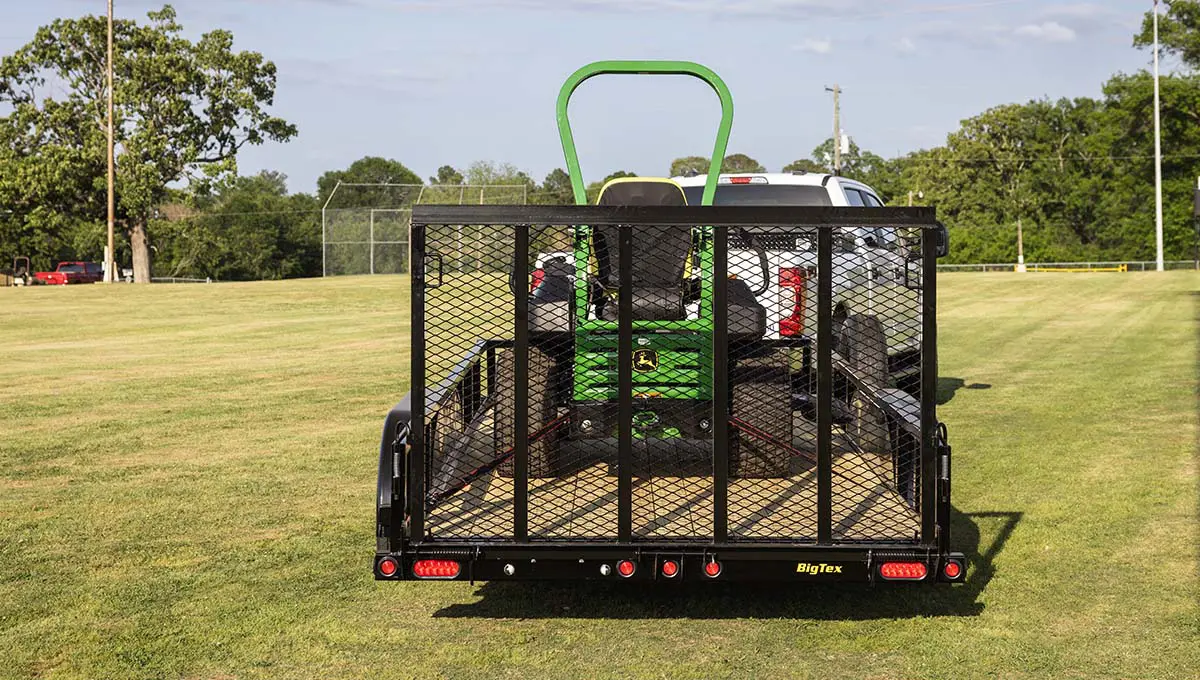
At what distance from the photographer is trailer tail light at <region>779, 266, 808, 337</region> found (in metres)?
6.25

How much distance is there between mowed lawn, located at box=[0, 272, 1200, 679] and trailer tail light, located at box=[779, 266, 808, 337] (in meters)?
1.22

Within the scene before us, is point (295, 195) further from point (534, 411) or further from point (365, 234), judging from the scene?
point (534, 411)

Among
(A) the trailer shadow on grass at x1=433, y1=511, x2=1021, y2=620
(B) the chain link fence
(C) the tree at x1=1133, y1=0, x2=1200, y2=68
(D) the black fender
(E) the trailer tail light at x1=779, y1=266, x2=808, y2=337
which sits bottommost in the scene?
(A) the trailer shadow on grass at x1=433, y1=511, x2=1021, y2=620

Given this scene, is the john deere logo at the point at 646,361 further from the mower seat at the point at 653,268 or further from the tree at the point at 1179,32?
the tree at the point at 1179,32

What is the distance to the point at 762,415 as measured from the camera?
20.9ft

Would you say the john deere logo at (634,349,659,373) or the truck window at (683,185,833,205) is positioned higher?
the truck window at (683,185,833,205)

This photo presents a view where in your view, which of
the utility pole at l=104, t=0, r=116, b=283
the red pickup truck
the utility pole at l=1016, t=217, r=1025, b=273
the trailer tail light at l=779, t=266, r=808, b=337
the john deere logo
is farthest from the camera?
the utility pole at l=1016, t=217, r=1025, b=273

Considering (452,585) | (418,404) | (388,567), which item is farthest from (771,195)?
(388,567)

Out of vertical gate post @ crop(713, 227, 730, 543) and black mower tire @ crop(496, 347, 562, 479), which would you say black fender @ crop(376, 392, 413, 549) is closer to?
black mower tire @ crop(496, 347, 562, 479)

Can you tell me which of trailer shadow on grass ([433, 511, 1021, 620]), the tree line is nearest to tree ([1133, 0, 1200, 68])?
the tree line

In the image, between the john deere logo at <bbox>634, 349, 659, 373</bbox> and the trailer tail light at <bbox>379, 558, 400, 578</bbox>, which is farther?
the john deere logo at <bbox>634, 349, 659, 373</bbox>

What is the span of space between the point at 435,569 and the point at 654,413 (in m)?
1.23

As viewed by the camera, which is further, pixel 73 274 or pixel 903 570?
pixel 73 274

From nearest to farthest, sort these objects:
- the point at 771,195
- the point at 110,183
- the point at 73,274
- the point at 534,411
→ 1. the point at 534,411
2. the point at 771,195
3. the point at 110,183
4. the point at 73,274
